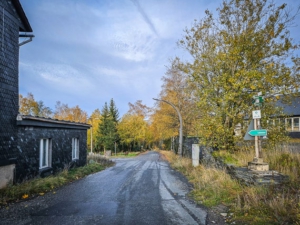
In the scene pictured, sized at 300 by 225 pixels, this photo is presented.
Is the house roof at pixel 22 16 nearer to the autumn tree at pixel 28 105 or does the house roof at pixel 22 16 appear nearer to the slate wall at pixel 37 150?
the slate wall at pixel 37 150

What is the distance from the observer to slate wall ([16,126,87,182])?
28.1 feet

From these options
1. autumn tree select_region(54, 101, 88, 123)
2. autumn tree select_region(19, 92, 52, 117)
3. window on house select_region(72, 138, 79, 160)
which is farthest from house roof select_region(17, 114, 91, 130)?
autumn tree select_region(54, 101, 88, 123)

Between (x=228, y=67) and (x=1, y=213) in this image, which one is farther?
(x=228, y=67)

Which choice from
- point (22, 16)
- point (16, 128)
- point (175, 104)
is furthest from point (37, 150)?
point (175, 104)

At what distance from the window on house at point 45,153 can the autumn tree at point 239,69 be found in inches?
301

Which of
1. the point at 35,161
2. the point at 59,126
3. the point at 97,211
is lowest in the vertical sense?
the point at 97,211

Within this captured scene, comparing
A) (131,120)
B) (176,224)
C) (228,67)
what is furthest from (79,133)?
(131,120)

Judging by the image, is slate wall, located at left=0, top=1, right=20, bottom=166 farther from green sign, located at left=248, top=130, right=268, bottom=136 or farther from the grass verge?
green sign, located at left=248, top=130, right=268, bottom=136

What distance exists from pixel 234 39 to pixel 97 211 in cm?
964

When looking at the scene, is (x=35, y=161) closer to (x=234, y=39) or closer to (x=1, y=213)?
(x=1, y=213)

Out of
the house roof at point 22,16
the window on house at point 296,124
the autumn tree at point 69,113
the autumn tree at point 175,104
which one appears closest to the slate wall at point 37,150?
the house roof at point 22,16

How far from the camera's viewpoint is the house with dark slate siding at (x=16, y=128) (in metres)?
7.86

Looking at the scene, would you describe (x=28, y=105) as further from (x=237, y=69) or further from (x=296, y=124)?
(x=296, y=124)

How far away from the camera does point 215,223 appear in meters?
4.80
